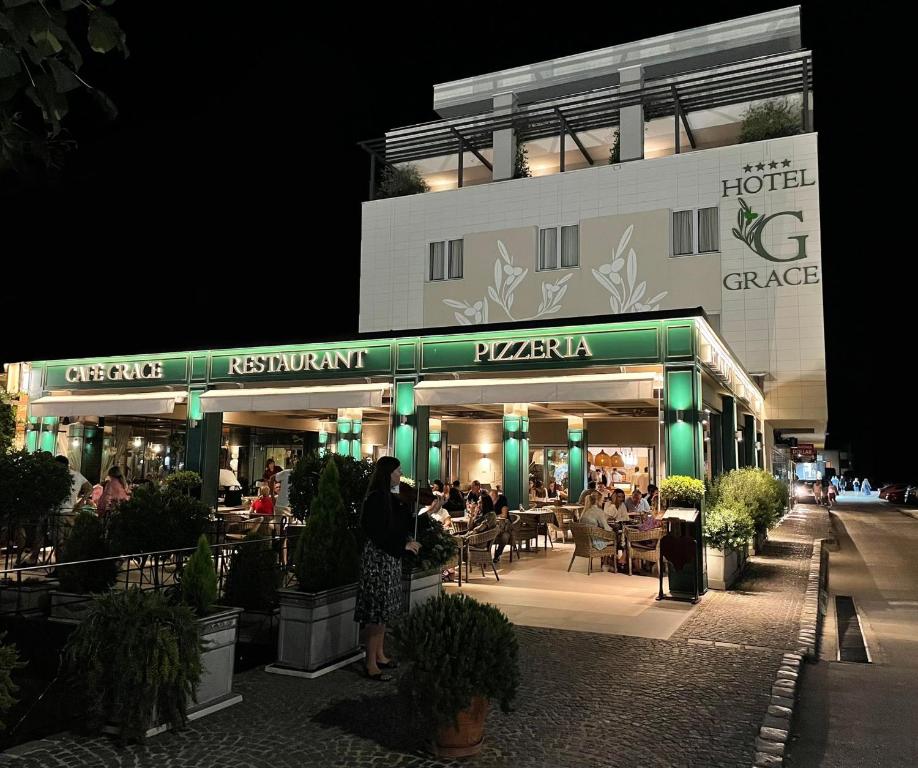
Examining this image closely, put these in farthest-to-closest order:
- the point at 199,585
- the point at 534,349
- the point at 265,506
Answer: the point at 534,349 < the point at 265,506 < the point at 199,585

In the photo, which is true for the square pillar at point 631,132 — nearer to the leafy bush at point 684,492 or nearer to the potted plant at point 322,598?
the leafy bush at point 684,492

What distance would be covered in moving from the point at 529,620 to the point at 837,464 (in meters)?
107

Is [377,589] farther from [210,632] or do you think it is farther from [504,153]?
[504,153]

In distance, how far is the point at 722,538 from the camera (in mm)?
10047

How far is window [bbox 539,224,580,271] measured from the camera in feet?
82.0

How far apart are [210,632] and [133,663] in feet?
2.33

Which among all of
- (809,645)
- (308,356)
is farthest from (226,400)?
(809,645)

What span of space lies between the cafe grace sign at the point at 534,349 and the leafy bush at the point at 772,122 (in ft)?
51.1

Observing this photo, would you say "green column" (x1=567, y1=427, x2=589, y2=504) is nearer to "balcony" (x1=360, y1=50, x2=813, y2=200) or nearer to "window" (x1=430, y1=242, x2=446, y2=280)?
"window" (x1=430, y1=242, x2=446, y2=280)

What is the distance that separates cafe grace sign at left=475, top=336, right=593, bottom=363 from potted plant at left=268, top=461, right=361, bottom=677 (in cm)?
725

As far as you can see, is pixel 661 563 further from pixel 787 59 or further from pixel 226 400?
pixel 787 59

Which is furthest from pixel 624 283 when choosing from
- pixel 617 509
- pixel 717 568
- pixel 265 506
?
pixel 265 506

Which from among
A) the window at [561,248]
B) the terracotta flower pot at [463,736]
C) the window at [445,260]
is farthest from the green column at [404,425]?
the window at [445,260]

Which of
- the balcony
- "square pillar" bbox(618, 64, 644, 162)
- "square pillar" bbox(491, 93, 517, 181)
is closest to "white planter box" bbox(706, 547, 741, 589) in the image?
the balcony
